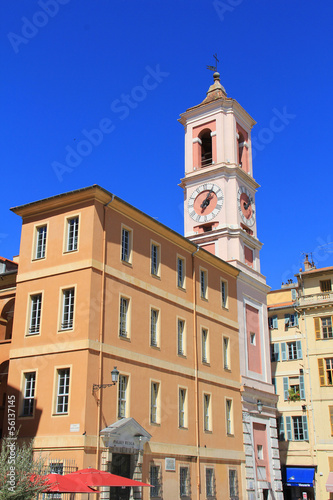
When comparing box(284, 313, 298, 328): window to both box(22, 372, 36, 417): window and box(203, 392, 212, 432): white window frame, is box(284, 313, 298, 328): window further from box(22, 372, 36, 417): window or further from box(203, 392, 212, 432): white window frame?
box(22, 372, 36, 417): window

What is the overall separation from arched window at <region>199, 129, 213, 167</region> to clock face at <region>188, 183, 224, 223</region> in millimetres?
2570

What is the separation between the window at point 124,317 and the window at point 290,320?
2289 cm

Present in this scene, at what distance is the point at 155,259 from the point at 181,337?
403cm

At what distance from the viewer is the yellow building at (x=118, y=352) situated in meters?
22.4

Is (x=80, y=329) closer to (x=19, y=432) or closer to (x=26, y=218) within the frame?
(x=19, y=432)

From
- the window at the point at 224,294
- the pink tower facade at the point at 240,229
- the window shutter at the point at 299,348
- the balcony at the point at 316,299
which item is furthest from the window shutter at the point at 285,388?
the window at the point at 224,294

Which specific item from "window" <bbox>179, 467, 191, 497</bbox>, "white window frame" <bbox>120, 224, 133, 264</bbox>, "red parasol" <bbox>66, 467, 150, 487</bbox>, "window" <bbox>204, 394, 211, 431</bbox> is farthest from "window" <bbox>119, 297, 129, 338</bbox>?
"window" <bbox>204, 394, 211, 431</bbox>

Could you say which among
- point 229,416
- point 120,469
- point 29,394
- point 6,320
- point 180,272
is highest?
point 180,272

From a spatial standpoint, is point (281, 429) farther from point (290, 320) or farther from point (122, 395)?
point (122, 395)

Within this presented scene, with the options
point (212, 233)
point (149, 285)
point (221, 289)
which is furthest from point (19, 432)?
point (212, 233)

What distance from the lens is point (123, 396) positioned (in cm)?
2406

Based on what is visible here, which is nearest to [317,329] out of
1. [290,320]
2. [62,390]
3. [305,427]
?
[290,320]

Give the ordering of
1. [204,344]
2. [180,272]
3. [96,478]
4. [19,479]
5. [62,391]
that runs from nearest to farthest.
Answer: [19,479]
[96,478]
[62,391]
[180,272]
[204,344]

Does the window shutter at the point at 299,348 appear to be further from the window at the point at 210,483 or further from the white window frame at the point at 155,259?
the white window frame at the point at 155,259
